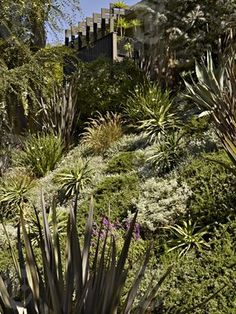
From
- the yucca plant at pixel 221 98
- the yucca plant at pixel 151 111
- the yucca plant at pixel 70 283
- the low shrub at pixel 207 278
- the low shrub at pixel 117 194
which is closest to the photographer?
the yucca plant at pixel 70 283

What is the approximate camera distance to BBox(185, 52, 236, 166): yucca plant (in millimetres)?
6377

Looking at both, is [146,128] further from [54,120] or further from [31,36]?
[31,36]

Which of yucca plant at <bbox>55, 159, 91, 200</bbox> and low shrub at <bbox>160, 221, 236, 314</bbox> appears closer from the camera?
low shrub at <bbox>160, 221, 236, 314</bbox>

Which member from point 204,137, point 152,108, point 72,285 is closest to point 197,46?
point 152,108

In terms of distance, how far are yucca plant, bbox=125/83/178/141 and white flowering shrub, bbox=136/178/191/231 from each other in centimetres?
204

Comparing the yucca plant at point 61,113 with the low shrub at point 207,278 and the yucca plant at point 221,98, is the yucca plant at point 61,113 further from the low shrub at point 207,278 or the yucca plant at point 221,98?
the low shrub at point 207,278

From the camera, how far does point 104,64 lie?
12875 millimetres

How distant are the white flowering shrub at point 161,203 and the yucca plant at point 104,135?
2.91 metres

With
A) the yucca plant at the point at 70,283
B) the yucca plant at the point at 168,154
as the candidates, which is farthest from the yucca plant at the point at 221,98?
the yucca plant at the point at 70,283

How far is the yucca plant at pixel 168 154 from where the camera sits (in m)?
7.67

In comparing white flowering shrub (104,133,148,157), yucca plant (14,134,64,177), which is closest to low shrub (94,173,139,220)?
white flowering shrub (104,133,148,157)

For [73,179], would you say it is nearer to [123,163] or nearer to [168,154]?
[123,163]

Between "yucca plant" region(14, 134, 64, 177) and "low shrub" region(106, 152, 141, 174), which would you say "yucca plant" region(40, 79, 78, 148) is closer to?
"yucca plant" region(14, 134, 64, 177)

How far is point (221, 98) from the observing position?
285 inches
